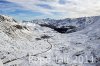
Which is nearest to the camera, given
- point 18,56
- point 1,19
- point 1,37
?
point 18,56

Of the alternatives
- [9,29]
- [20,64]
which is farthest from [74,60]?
[9,29]

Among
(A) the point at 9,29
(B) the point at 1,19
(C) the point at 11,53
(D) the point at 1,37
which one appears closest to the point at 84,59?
(C) the point at 11,53

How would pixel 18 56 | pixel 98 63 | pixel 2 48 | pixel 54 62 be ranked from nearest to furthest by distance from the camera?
pixel 98 63 → pixel 54 62 → pixel 18 56 → pixel 2 48

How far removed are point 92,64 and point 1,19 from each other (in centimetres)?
3716

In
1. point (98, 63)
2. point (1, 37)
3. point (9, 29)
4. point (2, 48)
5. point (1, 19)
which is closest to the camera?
point (98, 63)

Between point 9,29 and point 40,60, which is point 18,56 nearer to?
point 40,60

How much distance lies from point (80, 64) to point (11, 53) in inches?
506

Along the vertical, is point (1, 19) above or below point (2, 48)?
above

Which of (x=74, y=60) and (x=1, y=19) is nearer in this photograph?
(x=74, y=60)

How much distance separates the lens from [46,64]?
1028 inches

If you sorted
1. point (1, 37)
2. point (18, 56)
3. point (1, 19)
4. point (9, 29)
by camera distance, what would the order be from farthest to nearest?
point (1, 19) → point (9, 29) → point (1, 37) → point (18, 56)

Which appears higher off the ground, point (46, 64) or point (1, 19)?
point (1, 19)

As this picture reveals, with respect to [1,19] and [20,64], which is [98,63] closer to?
[20,64]

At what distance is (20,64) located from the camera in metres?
25.8
